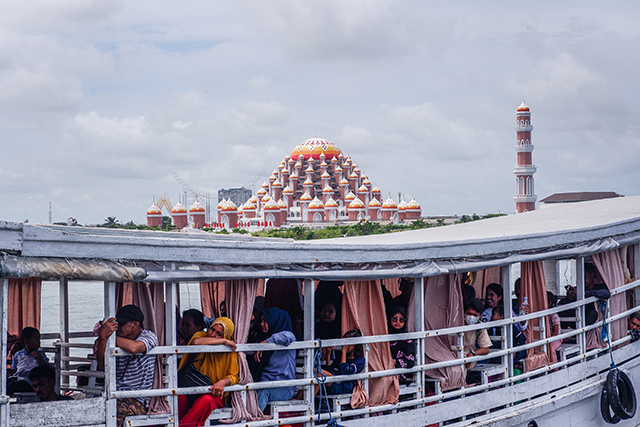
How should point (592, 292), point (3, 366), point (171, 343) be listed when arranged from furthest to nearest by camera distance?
point (592, 292), point (171, 343), point (3, 366)

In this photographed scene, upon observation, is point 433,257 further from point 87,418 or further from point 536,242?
point 87,418

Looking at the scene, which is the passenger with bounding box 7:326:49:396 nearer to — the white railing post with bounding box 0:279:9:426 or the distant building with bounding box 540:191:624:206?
the white railing post with bounding box 0:279:9:426

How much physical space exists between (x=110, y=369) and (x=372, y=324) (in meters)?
2.20

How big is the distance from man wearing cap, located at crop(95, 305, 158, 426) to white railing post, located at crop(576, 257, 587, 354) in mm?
4772

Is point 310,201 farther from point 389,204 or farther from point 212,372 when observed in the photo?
point 212,372

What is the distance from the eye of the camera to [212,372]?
520 centimetres

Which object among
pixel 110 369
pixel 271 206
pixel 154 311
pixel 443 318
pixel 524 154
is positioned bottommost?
pixel 110 369

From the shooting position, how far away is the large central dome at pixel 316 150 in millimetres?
83375

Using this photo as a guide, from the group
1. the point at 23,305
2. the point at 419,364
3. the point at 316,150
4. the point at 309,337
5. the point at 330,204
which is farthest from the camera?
the point at 316,150

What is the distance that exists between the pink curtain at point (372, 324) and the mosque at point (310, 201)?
63428mm

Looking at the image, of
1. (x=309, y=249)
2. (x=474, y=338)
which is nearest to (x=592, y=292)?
(x=474, y=338)

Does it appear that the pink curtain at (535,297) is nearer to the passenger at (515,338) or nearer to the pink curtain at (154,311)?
the passenger at (515,338)

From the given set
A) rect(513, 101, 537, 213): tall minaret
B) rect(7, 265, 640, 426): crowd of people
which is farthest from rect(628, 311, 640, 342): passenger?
rect(513, 101, 537, 213): tall minaret

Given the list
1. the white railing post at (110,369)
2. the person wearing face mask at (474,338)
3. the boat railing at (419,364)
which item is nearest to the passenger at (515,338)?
the boat railing at (419,364)
